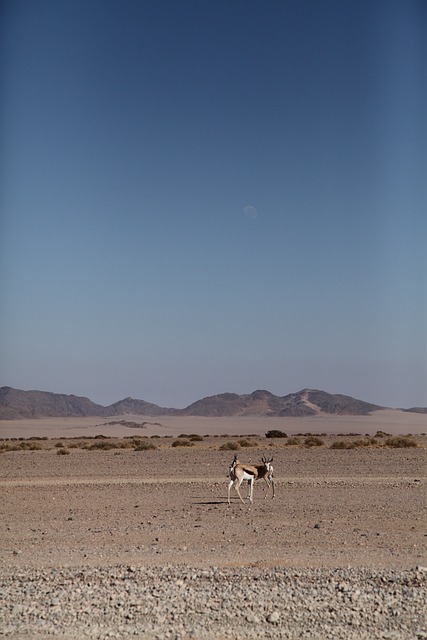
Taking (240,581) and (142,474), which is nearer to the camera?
(240,581)

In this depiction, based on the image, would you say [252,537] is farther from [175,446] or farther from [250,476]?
[175,446]

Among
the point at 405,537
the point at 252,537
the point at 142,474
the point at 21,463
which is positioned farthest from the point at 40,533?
the point at 21,463

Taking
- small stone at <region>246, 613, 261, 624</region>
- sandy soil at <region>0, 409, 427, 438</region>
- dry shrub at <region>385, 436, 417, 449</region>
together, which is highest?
sandy soil at <region>0, 409, 427, 438</region>

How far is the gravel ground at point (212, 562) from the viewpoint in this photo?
8.66 metres

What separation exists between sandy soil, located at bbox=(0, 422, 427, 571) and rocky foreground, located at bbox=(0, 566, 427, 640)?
116 cm

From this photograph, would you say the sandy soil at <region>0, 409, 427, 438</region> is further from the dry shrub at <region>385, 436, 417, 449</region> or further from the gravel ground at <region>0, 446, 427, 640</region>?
the gravel ground at <region>0, 446, 427, 640</region>

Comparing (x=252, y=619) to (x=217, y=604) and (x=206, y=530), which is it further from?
(x=206, y=530)

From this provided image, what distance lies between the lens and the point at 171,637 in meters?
8.21

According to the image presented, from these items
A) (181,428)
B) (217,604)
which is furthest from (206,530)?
(181,428)

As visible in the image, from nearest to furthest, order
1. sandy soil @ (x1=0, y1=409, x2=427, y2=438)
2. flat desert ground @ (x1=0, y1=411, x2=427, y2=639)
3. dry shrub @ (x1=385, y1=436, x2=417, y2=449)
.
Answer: flat desert ground @ (x1=0, y1=411, x2=427, y2=639) → dry shrub @ (x1=385, y1=436, x2=417, y2=449) → sandy soil @ (x1=0, y1=409, x2=427, y2=438)

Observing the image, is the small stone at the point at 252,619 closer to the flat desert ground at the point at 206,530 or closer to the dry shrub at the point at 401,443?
the flat desert ground at the point at 206,530

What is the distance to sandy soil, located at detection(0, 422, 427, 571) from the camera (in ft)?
41.0

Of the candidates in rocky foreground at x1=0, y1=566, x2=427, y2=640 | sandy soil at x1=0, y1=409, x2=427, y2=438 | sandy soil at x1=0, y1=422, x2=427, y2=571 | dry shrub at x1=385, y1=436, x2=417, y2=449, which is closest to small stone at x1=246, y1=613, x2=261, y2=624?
rocky foreground at x1=0, y1=566, x2=427, y2=640

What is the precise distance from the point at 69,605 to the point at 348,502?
38.7 feet
